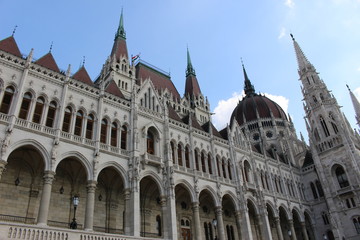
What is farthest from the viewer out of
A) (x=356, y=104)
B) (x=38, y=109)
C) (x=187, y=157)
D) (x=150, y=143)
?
(x=356, y=104)

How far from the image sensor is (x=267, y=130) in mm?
58688

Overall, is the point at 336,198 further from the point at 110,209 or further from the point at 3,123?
the point at 3,123

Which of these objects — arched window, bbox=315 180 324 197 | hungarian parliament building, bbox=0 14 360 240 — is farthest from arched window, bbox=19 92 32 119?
arched window, bbox=315 180 324 197

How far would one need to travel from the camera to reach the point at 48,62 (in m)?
23.2

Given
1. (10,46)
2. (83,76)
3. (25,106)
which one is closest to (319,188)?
(83,76)

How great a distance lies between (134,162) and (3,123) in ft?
29.1

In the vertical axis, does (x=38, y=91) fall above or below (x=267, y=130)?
below

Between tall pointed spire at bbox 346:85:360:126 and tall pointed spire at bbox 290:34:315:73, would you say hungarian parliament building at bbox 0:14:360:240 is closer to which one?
tall pointed spire at bbox 290:34:315:73

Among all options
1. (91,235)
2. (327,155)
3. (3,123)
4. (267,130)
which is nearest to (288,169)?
(327,155)

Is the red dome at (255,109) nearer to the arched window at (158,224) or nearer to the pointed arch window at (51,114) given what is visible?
the arched window at (158,224)

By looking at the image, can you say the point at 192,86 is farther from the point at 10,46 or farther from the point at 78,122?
the point at 10,46

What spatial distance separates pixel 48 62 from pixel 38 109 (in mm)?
5136

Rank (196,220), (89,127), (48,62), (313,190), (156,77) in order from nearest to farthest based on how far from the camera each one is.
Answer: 1. (89,127)
2. (48,62)
3. (196,220)
4. (313,190)
5. (156,77)

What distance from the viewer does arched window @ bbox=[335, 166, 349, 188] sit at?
3825 centimetres
